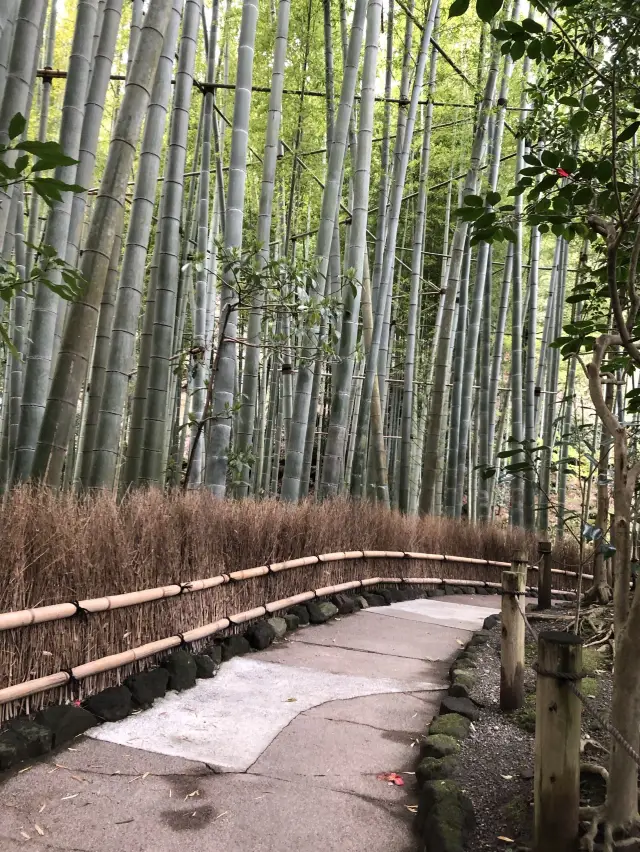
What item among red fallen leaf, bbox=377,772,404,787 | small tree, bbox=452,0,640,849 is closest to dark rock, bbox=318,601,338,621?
red fallen leaf, bbox=377,772,404,787

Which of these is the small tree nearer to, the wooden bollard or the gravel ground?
the wooden bollard

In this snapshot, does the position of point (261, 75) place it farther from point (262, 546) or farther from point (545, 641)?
point (545, 641)

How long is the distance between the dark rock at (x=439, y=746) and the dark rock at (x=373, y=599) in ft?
7.73

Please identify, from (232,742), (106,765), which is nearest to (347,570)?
(232,742)

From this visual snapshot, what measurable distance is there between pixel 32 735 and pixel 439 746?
3.78 feet

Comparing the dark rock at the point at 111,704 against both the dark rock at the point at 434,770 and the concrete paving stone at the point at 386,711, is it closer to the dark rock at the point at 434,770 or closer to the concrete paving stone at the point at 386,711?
the concrete paving stone at the point at 386,711

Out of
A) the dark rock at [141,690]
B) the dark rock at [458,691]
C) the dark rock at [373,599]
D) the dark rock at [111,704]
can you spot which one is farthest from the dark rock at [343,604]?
the dark rock at [111,704]

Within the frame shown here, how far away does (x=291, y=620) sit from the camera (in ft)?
11.5

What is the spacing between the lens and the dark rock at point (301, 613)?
3.62m

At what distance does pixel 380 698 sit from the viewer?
8.50 ft

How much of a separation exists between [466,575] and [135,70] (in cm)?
472

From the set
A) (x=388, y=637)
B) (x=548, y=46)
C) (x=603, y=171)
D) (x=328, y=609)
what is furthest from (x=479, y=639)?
(x=548, y=46)

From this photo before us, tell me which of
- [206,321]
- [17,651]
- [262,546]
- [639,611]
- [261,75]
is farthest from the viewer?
[261,75]

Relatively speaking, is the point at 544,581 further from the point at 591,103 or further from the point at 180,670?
the point at 591,103
